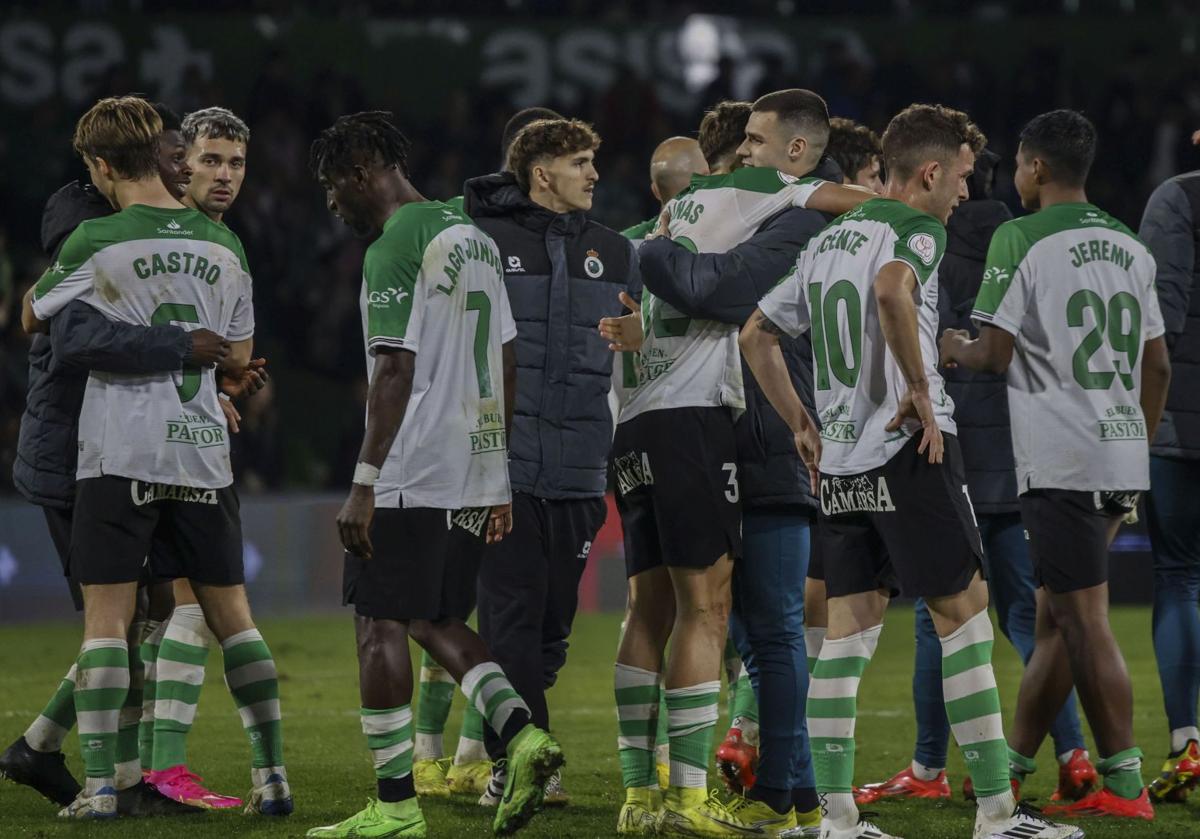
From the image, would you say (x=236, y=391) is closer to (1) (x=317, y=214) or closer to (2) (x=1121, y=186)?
(1) (x=317, y=214)

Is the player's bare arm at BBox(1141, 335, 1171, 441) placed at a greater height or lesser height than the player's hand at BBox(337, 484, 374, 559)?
greater

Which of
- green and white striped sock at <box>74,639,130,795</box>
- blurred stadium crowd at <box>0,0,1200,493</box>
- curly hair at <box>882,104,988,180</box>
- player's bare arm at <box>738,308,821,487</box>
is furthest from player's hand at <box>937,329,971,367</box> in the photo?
blurred stadium crowd at <box>0,0,1200,493</box>

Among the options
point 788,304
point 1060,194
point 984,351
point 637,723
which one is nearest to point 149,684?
point 637,723

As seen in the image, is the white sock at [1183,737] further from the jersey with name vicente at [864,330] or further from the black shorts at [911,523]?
the jersey with name vicente at [864,330]

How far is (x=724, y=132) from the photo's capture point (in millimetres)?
5727

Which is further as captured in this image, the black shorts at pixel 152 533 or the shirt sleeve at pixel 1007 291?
the shirt sleeve at pixel 1007 291

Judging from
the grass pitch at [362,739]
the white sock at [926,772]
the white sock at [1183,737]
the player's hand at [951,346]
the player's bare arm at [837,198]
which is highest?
the player's bare arm at [837,198]

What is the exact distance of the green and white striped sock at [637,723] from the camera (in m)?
5.43

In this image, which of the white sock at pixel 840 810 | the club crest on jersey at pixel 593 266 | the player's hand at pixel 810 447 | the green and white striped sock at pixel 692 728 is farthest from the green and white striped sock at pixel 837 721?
the club crest on jersey at pixel 593 266

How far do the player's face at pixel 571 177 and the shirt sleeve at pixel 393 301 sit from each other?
96cm

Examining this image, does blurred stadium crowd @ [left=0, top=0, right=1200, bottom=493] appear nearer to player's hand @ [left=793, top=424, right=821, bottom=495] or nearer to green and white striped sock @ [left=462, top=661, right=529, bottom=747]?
green and white striped sock @ [left=462, top=661, right=529, bottom=747]

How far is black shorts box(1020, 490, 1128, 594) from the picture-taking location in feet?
17.8

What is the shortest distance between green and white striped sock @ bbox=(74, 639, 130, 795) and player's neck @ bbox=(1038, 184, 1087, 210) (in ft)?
10.9

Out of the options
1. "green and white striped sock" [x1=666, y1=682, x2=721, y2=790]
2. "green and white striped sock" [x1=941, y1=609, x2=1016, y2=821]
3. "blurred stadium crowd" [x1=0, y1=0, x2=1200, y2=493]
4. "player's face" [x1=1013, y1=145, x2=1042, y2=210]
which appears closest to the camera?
"green and white striped sock" [x1=941, y1=609, x2=1016, y2=821]
